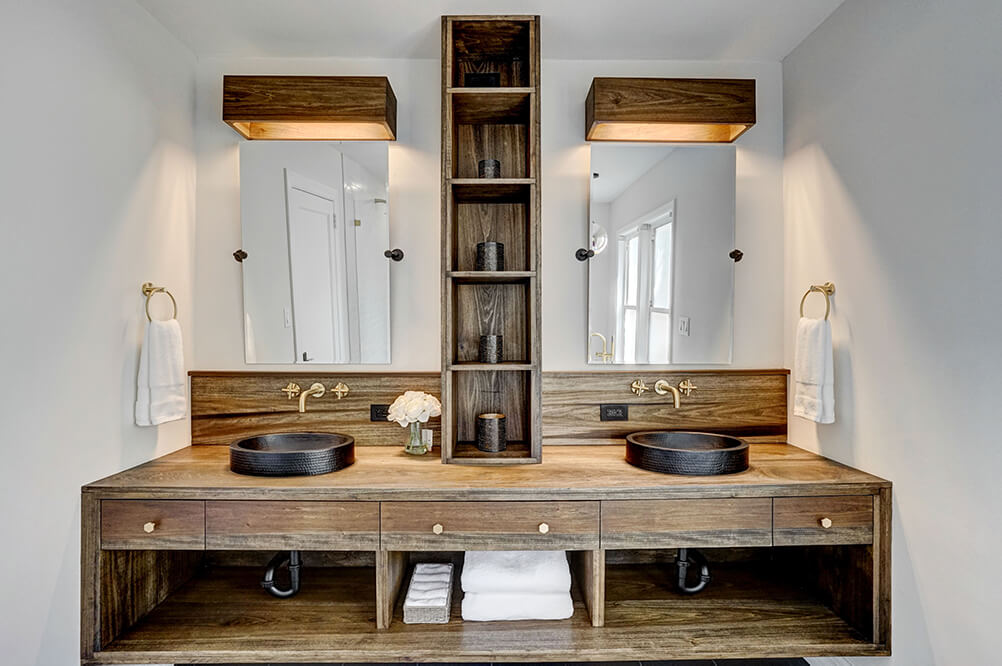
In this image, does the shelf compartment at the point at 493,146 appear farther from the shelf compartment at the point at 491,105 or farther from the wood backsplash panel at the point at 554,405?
the wood backsplash panel at the point at 554,405

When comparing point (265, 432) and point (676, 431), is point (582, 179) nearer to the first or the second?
point (676, 431)

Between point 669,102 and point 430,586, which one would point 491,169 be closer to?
point 669,102

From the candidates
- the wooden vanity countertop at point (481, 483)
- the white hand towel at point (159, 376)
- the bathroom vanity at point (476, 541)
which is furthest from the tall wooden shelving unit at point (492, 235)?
the white hand towel at point (159, 376)

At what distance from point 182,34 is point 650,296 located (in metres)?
2.09

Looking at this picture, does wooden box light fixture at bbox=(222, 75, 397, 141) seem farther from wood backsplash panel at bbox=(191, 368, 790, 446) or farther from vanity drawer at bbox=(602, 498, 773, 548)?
vanity drawer at bbox=(602, 498, 773, 548)

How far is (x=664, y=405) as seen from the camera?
241 centimetres

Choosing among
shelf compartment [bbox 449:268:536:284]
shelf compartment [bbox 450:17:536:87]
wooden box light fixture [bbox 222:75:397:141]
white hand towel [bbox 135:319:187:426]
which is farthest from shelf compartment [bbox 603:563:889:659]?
wooden box light fixture [bbox 222:75:397:141]

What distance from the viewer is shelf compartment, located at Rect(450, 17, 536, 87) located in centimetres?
212

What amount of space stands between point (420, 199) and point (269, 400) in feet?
3.40

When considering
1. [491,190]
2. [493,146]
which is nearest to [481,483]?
[491,190]

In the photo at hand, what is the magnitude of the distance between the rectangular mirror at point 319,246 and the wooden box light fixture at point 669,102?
892mm

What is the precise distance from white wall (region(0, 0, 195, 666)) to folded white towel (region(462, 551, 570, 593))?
1204 mm

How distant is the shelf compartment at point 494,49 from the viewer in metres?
2.12

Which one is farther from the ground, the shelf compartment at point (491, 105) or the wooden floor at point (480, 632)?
the shelf compartment at point (491, 105)
